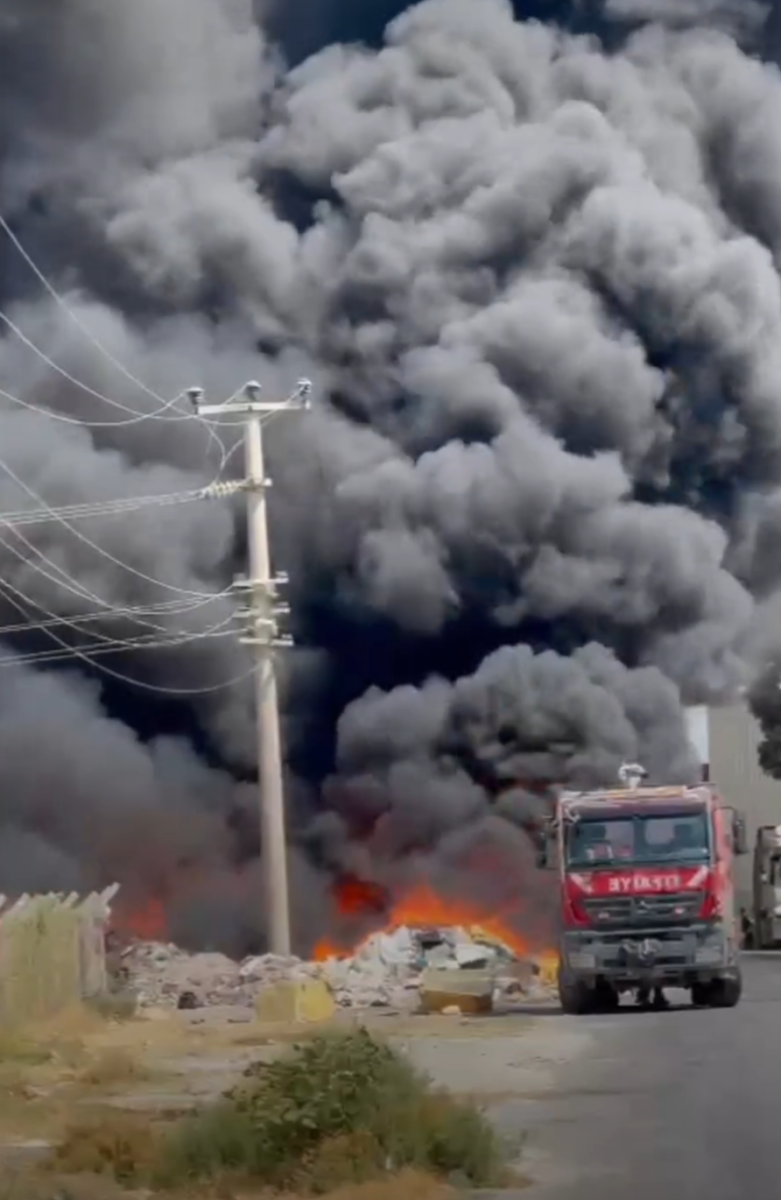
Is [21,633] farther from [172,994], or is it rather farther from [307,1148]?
[307,1148]

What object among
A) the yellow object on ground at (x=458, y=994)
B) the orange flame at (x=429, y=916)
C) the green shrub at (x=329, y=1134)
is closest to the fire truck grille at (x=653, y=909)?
the yellow object on ground at (x=458, y=994)

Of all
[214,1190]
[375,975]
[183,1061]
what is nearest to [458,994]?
[375,975]

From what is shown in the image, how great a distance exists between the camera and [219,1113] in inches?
404

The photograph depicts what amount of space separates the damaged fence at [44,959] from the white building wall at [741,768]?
19.9m

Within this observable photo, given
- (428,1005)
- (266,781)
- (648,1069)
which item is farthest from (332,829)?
(648,1069)

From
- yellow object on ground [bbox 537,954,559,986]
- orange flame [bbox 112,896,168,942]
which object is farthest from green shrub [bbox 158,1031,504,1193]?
orange flame [bbox 112,896,168,942]

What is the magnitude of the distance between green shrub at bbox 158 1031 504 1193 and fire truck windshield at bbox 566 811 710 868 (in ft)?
38.2

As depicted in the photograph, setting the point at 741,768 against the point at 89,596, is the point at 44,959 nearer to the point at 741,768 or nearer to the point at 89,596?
the point at 89,596

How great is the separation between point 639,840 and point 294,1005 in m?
4.24

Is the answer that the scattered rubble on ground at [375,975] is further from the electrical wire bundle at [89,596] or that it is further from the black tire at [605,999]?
the electrical wire bundle at [89,596]

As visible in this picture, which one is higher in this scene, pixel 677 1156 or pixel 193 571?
pixel 193 571

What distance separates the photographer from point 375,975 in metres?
28.6

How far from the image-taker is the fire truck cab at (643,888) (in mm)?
21766

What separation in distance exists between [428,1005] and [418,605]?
15.8m
